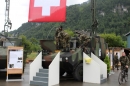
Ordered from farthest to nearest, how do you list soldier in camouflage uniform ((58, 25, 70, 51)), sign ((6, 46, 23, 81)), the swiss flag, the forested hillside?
the forested hillside → soldier in camouflage uniform ((58, 25, 70, 51)) → sign ((6, 46, 23, 81)) → the swiss flag

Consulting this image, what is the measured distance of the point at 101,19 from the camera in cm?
8994

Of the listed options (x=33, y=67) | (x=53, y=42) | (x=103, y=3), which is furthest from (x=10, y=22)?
(x=103, y=3)

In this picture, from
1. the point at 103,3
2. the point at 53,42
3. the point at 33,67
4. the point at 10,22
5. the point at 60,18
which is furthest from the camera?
the point at 103,3

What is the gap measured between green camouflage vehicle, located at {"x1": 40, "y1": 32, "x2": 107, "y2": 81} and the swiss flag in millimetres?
2311

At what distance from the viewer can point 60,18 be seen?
10078 mm

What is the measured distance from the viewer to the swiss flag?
33.1ft

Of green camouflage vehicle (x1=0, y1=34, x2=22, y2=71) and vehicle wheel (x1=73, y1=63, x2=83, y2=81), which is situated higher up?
green camouflage vehicle (x1=0, y1=34, x2=22, y2=71)

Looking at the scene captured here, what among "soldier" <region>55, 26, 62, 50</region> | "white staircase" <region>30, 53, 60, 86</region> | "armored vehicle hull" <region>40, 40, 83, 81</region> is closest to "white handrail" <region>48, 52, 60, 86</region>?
"white staircase" <region>30, 53, 60, 86</region>

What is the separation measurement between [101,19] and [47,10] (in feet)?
267

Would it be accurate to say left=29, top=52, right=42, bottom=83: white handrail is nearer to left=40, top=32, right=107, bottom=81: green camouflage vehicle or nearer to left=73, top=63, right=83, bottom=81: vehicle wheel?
left=40, top=32, right=107, bottom=81: green camouflage vehicle

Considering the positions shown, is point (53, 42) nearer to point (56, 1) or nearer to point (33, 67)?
point (33, 67)

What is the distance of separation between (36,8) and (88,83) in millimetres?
4424

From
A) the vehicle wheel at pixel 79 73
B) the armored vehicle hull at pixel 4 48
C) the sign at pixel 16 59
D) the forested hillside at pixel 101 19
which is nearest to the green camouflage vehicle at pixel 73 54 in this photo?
the vehicle wheel at pixel 79 73

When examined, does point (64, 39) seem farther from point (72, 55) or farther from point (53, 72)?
point (53, 72)
